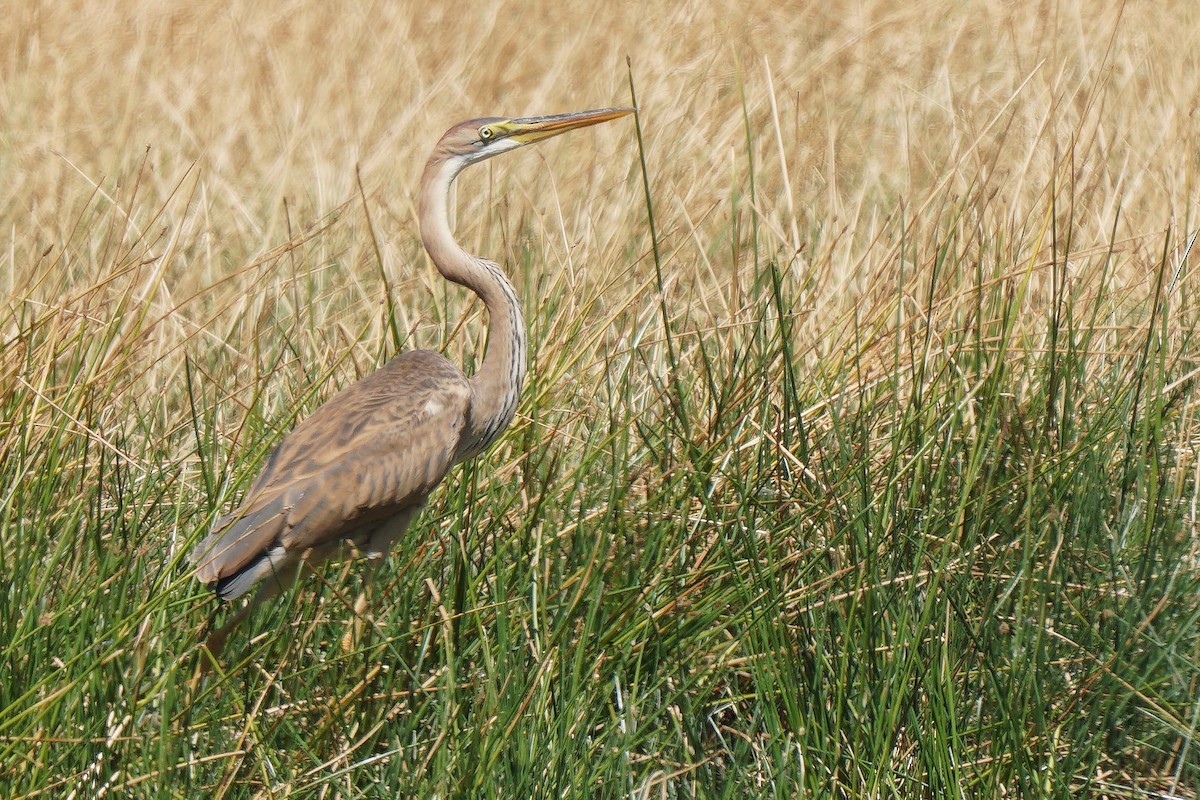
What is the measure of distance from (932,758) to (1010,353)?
1.68 metres

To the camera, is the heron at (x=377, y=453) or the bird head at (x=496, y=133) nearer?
the heron at (x=377, y=453)

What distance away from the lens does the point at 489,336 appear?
142 inches

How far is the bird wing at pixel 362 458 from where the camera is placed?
318 centimetres

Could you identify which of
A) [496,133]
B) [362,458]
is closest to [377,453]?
[362,458]

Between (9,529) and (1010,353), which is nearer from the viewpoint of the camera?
(9,529)

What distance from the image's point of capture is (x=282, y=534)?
315 centimetres

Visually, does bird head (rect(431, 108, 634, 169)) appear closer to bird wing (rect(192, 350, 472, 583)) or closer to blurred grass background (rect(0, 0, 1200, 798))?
blurred grass background (rect(0, 0, 1200, 798))

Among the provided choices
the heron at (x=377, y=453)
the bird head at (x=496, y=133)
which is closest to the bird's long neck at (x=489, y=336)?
the heron at (x=377, y=453)

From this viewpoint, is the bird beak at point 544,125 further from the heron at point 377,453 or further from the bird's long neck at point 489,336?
the bird's long neck at point 489,336

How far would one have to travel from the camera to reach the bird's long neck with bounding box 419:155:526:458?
139 inches

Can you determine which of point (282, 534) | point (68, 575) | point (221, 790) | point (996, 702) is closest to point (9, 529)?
point (68, 575)

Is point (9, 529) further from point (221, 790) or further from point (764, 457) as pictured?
point (764, 457)

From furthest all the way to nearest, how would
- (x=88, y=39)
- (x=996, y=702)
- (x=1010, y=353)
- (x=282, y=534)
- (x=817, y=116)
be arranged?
(x=88, y=39)
(x=817, y=116)
(x=1010, y=353)
(x=282, y=534)
(x=996, y=702)

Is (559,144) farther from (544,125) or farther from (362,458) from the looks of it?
(362,458)
